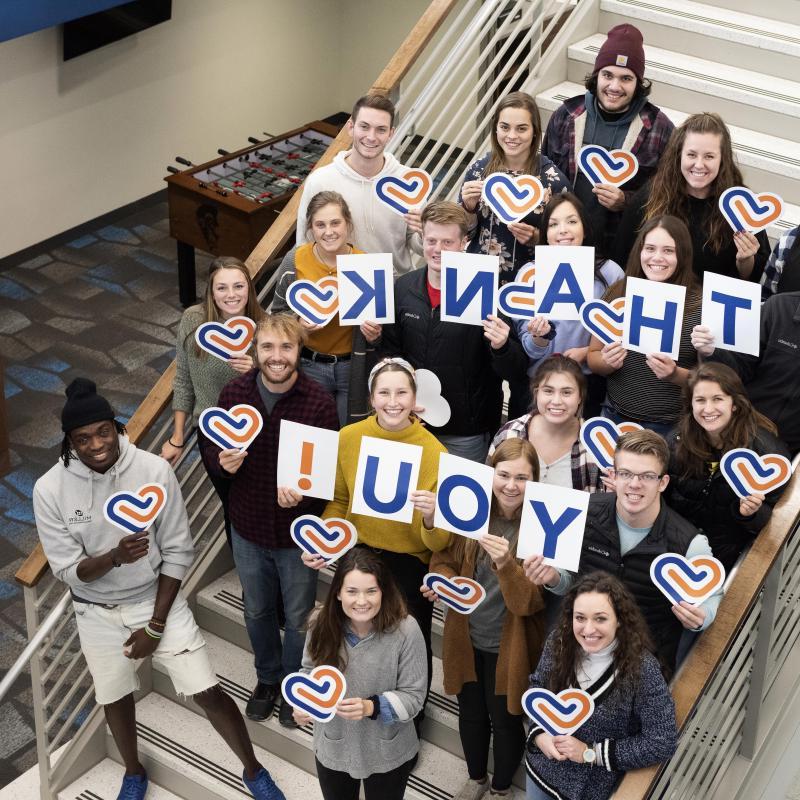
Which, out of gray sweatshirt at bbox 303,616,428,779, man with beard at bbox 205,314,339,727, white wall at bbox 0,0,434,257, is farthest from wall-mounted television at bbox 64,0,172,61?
gray sweatshirt at bbox 303,616,428,779

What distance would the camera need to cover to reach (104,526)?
4297 millimetres

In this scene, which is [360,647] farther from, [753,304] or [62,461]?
[753,304]

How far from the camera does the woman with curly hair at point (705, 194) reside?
4.33 meters

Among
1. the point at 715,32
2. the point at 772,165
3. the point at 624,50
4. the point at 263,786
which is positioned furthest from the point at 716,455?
the point at 715,32

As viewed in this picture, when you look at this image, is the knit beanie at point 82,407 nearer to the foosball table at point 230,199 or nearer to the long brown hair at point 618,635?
the long brown hair at point 618,635

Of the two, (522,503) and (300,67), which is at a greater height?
(522,503)

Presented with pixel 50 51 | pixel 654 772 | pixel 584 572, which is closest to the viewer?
pixel 654 772

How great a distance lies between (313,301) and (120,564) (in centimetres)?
112

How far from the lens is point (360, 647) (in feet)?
12.8

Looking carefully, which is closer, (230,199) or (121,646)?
(121,646)

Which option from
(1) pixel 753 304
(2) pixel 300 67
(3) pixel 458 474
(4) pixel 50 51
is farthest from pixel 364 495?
(2) pixel 300 67

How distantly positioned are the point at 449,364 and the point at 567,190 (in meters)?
0.82

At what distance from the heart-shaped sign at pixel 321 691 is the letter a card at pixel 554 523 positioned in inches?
26.7

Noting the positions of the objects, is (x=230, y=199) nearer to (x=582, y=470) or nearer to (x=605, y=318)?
(x=605, y=318)
